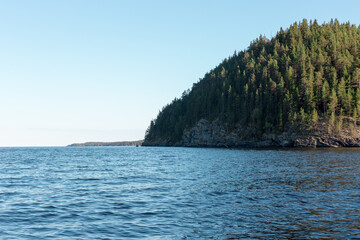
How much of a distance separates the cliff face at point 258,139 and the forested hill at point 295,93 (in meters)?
1.01

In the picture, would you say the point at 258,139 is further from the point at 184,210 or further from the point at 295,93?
the point at 184,210

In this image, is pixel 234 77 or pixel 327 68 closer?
pixel 327 68

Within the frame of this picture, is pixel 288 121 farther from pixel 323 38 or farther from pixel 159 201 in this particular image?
pixel 159 201

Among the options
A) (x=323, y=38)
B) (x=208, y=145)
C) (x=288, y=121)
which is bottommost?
(x=208, y=145)

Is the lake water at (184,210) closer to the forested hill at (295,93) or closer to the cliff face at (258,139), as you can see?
the cliff face at (258,139)

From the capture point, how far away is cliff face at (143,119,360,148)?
11562cm

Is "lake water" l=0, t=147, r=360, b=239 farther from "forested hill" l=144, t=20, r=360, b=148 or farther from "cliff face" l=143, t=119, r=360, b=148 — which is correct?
"forested hill" l=144, t=20, r=360, b=148

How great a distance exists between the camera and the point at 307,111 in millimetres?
A: 130875

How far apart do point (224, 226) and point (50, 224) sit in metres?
9.56

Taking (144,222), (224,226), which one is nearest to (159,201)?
(144,222)

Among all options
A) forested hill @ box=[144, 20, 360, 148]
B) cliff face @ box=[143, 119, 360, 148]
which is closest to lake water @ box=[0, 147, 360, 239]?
cliff face @ box=[143, 119, 360, 148]

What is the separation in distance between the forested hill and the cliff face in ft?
3.32

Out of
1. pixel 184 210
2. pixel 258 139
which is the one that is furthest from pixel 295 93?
pixel 184 210

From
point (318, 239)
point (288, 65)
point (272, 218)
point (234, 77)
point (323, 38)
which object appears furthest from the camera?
point (234, 77)
